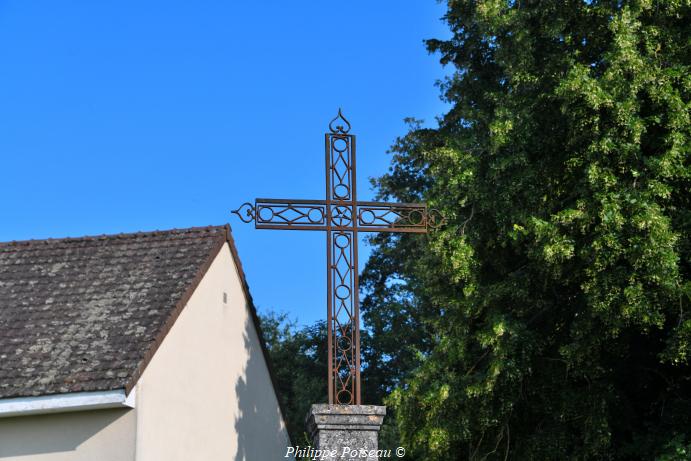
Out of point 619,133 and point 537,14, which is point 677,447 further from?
point 537,14

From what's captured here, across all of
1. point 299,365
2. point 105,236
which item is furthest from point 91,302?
point 299,365

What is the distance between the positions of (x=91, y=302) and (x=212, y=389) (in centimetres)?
253

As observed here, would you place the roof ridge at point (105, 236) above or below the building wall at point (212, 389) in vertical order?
above

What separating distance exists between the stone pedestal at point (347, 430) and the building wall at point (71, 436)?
4800 mm

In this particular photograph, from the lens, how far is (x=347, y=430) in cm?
878

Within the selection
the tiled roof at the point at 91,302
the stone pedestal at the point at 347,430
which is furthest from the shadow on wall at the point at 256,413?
the stone pedestal at the point at 347,430

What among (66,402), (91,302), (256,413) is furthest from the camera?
(256,413)

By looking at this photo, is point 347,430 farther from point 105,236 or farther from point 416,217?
point 105,236

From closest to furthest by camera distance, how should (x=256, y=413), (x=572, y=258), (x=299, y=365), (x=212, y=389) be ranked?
(x=572, y=258) < (x=212, y=389) < (x=256, y=413) < (x=299, y=365)

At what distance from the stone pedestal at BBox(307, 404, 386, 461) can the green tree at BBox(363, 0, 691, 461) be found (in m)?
4.79

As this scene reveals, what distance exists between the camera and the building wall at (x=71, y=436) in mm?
12711

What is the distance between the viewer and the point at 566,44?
1570cm

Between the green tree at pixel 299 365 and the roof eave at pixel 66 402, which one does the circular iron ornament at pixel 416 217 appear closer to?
the roof eave at pixel 66 402

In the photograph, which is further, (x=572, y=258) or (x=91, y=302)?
(x=91, y=302)
